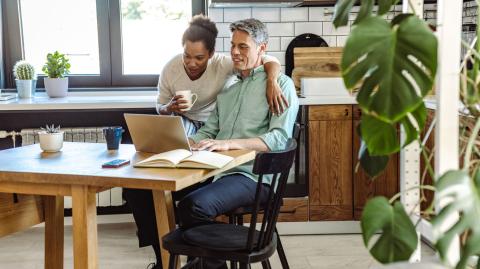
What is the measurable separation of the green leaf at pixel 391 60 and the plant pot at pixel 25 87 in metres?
3.37

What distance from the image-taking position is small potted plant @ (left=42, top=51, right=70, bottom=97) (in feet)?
14.5

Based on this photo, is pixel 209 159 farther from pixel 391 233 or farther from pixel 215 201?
pixel 391 233

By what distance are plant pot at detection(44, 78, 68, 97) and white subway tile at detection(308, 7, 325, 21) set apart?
1.76 meters

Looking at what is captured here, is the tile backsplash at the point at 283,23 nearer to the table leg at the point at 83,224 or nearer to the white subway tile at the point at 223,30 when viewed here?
the white subway tile at the point at 223,30

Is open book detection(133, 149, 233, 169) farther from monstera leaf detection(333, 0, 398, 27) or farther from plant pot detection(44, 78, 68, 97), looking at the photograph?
plant pot detection(44, 78, 68, 97)

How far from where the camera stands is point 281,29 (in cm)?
469

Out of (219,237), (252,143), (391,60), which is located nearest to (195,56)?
(252,143)

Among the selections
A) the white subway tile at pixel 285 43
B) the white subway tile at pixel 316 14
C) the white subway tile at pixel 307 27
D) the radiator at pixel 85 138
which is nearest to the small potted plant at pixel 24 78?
the radiator at pixel 85 138

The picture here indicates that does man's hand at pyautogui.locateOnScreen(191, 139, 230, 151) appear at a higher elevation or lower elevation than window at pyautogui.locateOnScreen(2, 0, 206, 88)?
lower

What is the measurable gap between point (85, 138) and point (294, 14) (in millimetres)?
1696

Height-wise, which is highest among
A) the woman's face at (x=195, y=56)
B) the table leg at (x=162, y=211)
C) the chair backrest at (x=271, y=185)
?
the woman's face at (x=195, y=56)

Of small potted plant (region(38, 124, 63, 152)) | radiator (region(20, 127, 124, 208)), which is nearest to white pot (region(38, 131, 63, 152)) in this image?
small potted plant (region(38, 124, 63, 152))

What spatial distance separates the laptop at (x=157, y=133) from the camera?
2607 mm

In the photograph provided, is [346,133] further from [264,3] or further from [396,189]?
[264,3]
